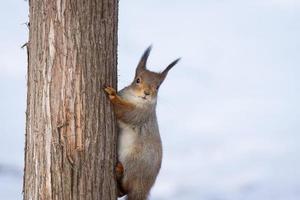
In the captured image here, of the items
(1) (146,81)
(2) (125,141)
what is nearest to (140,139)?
(2) (125,141)

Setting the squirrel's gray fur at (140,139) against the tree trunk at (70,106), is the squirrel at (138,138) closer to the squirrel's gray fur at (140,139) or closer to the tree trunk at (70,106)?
the squirrel's gray fur at (140,139)

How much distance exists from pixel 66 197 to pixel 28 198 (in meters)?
0.35

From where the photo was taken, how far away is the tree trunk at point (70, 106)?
3.75 metres

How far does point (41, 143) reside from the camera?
150 inches

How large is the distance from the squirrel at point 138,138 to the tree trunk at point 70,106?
0.12 m

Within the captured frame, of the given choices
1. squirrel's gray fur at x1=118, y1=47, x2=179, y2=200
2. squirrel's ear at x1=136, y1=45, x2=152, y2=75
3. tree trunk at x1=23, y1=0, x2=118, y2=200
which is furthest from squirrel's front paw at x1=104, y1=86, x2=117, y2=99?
squirrel's ear at x1=136, y1=45, x2=152, y2=75

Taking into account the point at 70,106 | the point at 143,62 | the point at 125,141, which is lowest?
the point at 125,141

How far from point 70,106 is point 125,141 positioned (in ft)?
1.77

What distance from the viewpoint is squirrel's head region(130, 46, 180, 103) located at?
4156 mm

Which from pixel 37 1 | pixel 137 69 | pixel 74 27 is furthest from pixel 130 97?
pixel 37 1

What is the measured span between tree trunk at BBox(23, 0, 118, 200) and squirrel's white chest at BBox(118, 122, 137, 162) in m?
0.10

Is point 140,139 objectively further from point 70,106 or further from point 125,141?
point 70,106

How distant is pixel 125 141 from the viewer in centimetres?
408

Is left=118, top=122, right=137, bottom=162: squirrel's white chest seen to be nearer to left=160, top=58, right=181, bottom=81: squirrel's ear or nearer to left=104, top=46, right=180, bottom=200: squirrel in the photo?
left=104, top=46, right=180, bottom=200: squirrel
